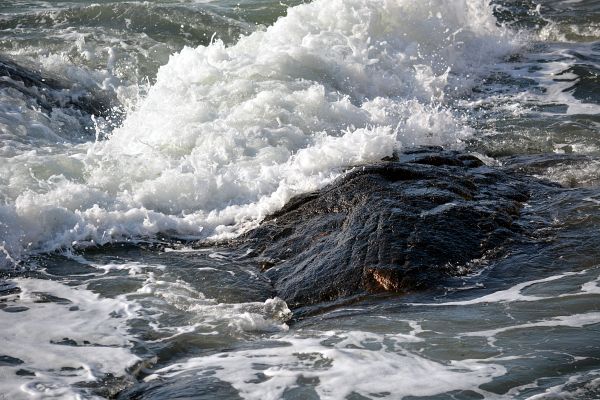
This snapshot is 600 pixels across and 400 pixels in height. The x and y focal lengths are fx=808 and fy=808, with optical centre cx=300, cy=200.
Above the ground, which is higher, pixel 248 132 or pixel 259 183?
pixel 248 132

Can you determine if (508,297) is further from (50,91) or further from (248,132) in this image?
(50,91)

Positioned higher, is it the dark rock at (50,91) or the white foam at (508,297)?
the dark rock at (50,91)

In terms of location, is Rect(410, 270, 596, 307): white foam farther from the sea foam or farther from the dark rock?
the dark rock

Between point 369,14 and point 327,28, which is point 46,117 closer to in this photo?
point 327,28

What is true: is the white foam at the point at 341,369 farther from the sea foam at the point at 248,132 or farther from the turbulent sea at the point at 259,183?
the sea foam at the point at 248,132

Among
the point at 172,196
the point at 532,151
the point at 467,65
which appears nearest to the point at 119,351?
the point at 172,196

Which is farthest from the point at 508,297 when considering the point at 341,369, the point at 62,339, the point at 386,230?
the point at 62,339

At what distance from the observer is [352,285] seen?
573 cm

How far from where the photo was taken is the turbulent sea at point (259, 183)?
182 inches

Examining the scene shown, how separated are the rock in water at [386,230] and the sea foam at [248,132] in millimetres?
704

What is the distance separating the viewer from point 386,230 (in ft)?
20.1

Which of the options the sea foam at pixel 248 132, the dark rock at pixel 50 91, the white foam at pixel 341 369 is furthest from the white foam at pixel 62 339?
the dark rock at pixel 50 91

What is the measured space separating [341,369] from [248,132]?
5.17 m

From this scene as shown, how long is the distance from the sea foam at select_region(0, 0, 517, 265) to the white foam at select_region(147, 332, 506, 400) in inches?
104
